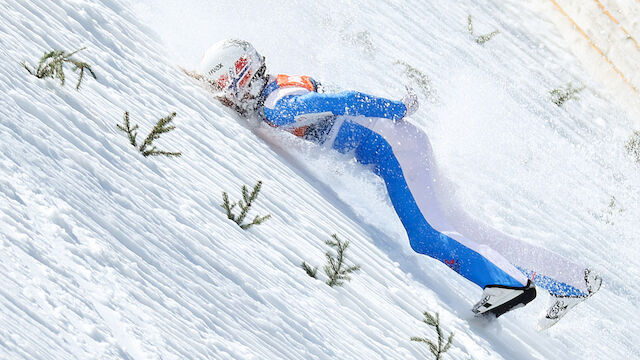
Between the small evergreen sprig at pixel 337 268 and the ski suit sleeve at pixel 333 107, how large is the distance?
4.25 ft

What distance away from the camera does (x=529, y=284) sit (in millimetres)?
4414

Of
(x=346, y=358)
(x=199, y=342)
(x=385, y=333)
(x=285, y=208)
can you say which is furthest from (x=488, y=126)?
(x=199, y=342)

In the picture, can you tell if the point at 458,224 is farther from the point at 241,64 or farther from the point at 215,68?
the point at 215,68

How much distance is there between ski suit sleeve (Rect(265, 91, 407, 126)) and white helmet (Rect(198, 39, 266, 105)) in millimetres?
249

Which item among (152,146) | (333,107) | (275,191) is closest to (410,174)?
(333,107)

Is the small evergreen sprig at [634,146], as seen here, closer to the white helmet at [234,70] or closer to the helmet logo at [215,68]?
the white helmet at [234,70]

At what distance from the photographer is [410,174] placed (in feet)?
17.3

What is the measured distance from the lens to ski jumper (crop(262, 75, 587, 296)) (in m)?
4.69

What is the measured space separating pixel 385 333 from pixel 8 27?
2.45 m

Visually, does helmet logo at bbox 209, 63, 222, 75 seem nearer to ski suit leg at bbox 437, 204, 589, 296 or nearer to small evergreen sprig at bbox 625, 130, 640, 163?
ski suit leg at bbox 437, 204, 589, 296

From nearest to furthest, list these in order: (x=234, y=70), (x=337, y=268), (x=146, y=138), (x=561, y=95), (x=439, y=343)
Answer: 1. (x=439, y=343)
2. (x=146, y=138)
3. (x=337, y=268)
4. (x=234, y=70)
5. (x=561, y=95)

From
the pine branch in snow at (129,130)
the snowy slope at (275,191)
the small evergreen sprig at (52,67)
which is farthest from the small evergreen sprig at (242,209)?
the small evergreen sprig at (52,67)

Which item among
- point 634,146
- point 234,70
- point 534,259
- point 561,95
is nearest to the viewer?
point 534,259

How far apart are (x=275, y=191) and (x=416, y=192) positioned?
1143mm
